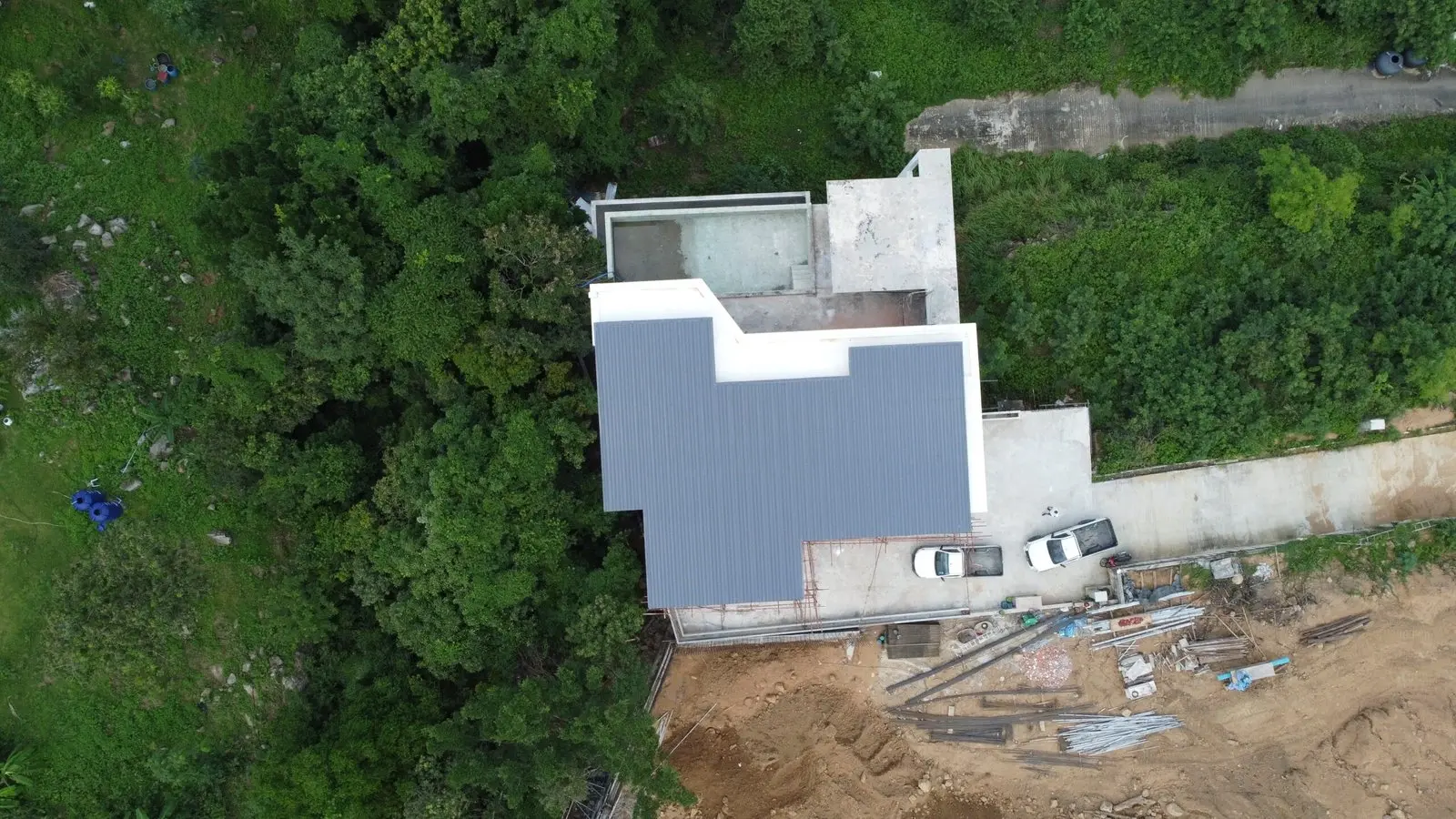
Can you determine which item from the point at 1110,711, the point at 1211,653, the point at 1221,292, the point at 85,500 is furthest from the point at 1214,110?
the point at 85,500

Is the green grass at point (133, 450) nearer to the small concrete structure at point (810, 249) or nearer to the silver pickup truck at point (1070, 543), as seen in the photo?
the small concrete structure at point (810, 249)

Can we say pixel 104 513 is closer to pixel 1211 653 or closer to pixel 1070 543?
pixel 1070 543

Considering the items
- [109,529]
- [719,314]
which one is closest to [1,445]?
[109,529]

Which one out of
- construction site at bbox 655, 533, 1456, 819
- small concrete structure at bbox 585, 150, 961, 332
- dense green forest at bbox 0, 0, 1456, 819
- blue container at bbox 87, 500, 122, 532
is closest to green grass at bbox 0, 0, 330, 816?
dense green forest at bbox 0, 0, 1456, 819

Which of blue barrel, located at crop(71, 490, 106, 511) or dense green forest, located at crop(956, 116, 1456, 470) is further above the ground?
dense green forest, located at crop(956, 116, 1456, 470)

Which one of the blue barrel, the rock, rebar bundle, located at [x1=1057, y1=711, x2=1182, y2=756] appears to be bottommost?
rebar bundle, located at [x1=1057, y1=711, x2=1182, y2=756]

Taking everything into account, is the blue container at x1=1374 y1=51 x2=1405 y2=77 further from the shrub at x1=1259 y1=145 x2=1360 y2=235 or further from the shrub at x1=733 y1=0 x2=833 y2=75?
the shrub at x1=733 y1=0 x2=833 y2=75
